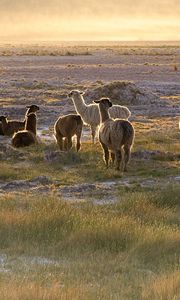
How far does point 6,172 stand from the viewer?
15.8 m

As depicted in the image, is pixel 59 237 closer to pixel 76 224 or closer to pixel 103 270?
pixel 76 224

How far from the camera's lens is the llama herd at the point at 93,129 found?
15883 mm

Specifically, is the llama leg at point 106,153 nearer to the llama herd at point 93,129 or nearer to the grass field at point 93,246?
the llama herd at point 93,129

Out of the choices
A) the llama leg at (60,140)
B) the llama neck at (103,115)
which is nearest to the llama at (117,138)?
the llama neck at (103,115)

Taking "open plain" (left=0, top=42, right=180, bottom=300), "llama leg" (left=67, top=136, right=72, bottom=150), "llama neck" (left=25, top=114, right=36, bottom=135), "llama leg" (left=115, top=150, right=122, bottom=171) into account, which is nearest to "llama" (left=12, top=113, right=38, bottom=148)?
"open plain" (left=0, top=42, right=180, bottom=300)

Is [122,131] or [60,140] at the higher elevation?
[122,131]

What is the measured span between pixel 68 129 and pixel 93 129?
205 centimetres

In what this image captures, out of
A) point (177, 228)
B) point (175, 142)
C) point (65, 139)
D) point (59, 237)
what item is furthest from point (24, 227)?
point (175, 142)

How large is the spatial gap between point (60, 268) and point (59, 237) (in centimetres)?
138

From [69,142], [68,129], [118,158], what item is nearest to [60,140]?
[69,142]

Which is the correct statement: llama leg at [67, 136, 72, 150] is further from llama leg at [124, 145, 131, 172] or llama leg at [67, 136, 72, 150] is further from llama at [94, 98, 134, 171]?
llama leg at [124, 145, 131, 172]

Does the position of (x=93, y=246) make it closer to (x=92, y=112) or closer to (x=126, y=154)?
(x=126, y=154)

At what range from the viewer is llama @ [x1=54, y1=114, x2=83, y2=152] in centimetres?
1844

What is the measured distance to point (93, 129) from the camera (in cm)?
2044
